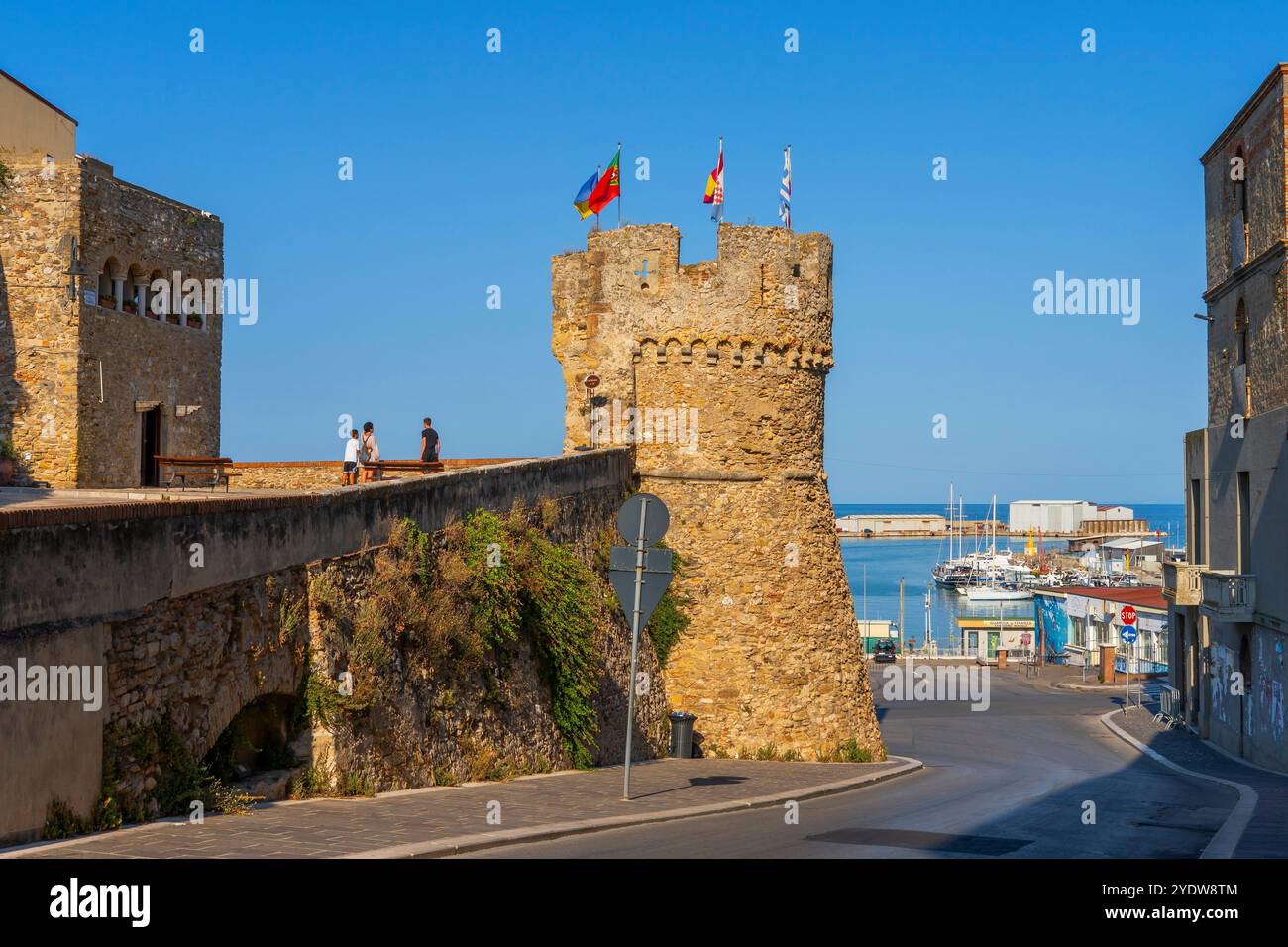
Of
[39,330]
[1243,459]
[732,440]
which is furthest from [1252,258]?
[39,330]

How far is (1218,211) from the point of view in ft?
110

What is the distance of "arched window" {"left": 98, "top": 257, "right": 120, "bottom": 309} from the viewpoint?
23.4m

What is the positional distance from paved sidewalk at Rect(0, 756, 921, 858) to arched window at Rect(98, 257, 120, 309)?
42.3 ft

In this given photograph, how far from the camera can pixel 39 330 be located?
2292 centimetres

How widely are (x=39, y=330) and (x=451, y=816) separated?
15.3 meters

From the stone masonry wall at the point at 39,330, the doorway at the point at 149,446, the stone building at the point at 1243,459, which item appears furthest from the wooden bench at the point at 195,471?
the stone building at the point at 1243,459

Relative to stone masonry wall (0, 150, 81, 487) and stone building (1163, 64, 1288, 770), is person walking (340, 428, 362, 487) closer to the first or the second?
stone masonry wall (0, 150, 81, 487)

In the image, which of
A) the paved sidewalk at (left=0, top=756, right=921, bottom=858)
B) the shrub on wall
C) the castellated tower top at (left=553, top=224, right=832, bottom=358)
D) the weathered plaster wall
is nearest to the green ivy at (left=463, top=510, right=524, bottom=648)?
the shrub on wall

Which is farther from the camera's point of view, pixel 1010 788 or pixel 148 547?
pixel 1010 788

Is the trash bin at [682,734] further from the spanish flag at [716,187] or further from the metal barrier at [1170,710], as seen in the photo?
the metal barrier at [1170,710]

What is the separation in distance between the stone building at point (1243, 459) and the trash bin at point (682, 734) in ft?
44.1
